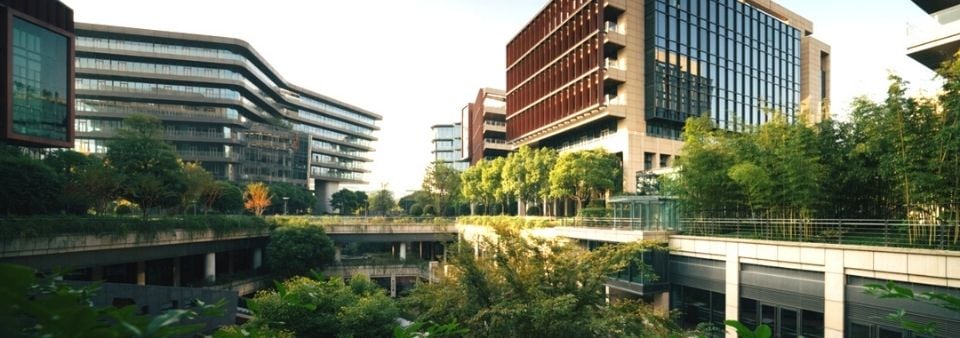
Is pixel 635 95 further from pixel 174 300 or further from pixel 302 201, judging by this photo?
pixel 302 201

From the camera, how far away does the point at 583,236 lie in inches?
1109

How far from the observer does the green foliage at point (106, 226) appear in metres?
22.2

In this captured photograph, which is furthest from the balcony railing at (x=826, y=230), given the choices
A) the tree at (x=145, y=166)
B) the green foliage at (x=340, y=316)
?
the tree at (x=145, y=166)

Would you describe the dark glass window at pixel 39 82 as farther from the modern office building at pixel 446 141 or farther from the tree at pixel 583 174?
the modern office building at pixel 446 141

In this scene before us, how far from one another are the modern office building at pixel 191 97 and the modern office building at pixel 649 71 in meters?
48.4

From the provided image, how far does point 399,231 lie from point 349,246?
17655mm

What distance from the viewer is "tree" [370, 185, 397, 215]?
299ft

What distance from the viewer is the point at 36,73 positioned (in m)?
32.8

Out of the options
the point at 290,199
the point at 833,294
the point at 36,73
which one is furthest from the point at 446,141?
the point at 833,294

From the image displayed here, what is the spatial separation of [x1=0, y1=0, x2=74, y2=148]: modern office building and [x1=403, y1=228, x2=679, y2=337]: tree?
3276cm

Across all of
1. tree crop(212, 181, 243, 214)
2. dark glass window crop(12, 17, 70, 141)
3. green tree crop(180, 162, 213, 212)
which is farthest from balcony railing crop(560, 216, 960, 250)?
tree crop(212, 181, 243, 214)

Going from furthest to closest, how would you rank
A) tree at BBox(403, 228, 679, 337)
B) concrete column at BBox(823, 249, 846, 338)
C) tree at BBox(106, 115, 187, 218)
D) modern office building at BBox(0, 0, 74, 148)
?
tree at BBox(106, 115, 187, 218), modern office building at BBox(0, 0, 74, 148), concrete column at BBox(823, 249, 846, 338), tree at BBox(403, 228, 679, 337)

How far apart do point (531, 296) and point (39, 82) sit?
38.4 metres

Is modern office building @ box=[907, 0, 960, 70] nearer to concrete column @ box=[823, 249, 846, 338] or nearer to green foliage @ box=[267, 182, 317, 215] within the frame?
concrete column @ box=[823, 249, 846, 338]
